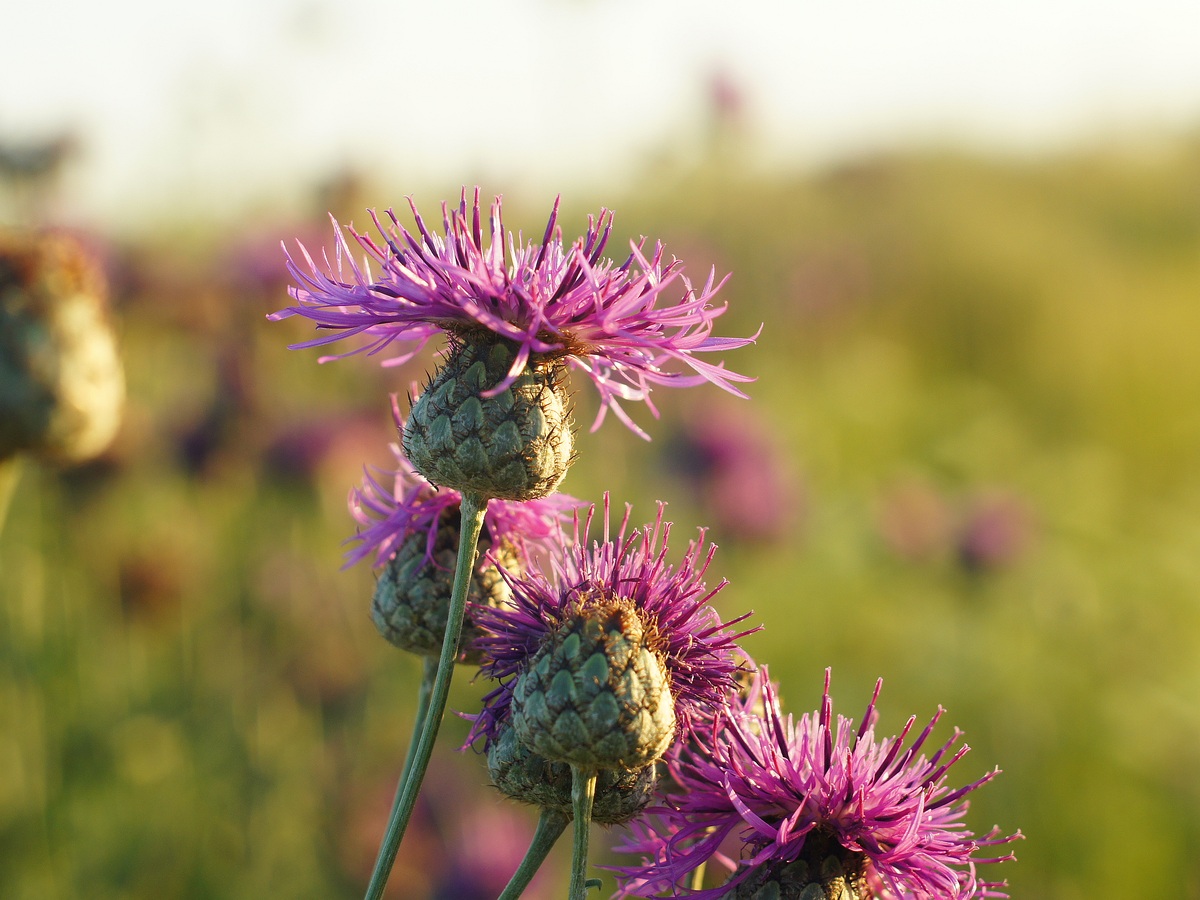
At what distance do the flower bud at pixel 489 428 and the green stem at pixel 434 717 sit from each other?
0.33ft

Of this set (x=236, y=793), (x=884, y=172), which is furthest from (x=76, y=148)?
(x=884, y=172)

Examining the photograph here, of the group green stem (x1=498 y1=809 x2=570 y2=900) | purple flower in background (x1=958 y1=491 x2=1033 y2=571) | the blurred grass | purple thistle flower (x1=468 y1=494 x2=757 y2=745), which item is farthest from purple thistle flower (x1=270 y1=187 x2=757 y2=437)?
purple flower in background (x1=958 y1=491 x2=1033 y2=571)

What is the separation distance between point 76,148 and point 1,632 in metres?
2.97

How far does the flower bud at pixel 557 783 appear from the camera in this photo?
6.18ft

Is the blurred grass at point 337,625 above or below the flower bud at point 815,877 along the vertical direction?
above

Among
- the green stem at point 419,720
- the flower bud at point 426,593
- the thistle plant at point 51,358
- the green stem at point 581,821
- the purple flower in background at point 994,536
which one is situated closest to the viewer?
the green stem at point 581,821

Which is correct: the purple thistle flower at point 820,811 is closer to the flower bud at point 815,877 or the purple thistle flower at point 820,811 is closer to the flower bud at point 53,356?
the flower bud at point 815,877

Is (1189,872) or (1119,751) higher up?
(1119,751)

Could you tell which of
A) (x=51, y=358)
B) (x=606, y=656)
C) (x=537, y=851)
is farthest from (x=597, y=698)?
(x=51, y=358)

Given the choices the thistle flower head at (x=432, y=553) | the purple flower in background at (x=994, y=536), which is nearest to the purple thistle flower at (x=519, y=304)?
the thistle flower head at (x=432, y=553)

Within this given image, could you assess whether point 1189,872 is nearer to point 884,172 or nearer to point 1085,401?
point 1085,401

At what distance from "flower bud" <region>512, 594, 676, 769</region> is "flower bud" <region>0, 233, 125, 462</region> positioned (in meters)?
2.60

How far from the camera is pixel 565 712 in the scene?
174 centimetres

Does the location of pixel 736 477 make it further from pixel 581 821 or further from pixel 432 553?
pixel 581 821
